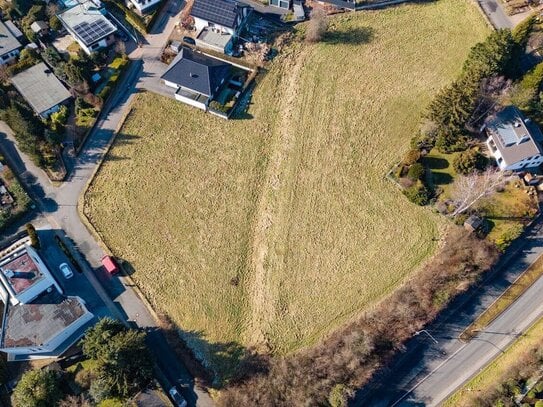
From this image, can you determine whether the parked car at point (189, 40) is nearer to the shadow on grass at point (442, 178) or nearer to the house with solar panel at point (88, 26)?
the house with solar panel at point (88, 26)

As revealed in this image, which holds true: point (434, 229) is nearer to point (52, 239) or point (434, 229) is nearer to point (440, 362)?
point (440, 362)

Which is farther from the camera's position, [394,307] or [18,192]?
[18,192]

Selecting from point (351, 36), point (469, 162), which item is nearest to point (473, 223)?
point (469, 162)

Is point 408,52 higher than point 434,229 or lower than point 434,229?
higher

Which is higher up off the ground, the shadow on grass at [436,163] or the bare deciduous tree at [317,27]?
the bare deciduous tree at [317,27]

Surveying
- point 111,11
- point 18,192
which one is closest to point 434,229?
point 18,192

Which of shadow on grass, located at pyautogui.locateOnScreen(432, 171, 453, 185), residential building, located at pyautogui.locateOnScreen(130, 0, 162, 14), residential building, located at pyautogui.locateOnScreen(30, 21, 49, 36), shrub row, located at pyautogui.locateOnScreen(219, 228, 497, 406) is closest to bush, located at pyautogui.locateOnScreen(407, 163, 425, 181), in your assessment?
shadow on grass, located at pyautogui.locateOnScreen(432, 171, 453, 185)

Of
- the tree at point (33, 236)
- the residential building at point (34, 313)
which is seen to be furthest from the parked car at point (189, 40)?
the residential building at point (34, 313)

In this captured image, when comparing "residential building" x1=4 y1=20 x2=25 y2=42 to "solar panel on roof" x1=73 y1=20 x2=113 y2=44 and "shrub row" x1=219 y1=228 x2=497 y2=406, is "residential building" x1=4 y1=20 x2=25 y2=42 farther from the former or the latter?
"shrub row" x1=219 y1=228 x2=497 y2=406

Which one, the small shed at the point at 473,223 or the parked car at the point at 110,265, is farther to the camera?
the small shed at the point at 473,223
